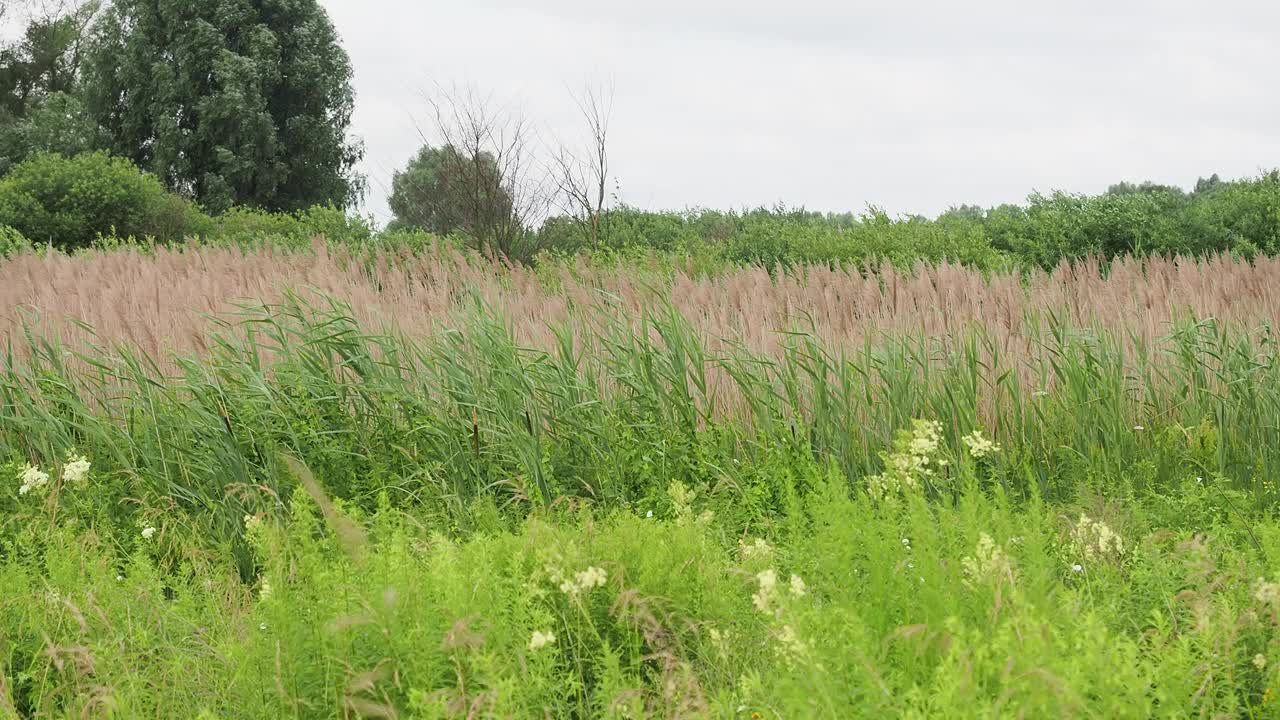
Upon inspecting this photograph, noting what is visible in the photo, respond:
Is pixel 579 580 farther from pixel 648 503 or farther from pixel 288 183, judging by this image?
pixel 288 183

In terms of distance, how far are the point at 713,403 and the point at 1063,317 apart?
1.79 m

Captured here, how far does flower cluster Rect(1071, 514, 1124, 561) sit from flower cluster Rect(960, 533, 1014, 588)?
70 cm

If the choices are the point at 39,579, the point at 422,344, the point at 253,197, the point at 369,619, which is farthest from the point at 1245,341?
the point at 253,197

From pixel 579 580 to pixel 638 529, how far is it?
47 cm

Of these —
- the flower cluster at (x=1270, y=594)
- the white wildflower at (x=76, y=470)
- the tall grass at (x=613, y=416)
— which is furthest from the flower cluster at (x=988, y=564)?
the white wildflower at (x=76, y=470)

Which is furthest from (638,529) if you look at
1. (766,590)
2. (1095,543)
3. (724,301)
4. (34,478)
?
(724,301)

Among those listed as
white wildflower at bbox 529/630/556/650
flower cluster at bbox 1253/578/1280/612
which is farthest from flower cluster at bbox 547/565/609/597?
flower cluster at bbox 1253/578/1280/612

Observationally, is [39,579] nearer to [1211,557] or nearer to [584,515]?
[584,515]

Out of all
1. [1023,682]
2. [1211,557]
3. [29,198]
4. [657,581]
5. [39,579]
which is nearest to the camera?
[1023,682]

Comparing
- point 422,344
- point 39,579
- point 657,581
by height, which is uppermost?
point 422,344

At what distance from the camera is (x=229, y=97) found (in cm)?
2988

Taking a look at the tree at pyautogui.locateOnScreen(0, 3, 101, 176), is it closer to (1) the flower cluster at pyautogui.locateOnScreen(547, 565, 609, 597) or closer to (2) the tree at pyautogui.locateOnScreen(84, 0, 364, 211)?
(2) the tree at pyautogui.locateOnScreen(84, 0, 364, 211)

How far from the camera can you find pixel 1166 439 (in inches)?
184

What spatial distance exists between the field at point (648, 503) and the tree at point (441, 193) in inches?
293
